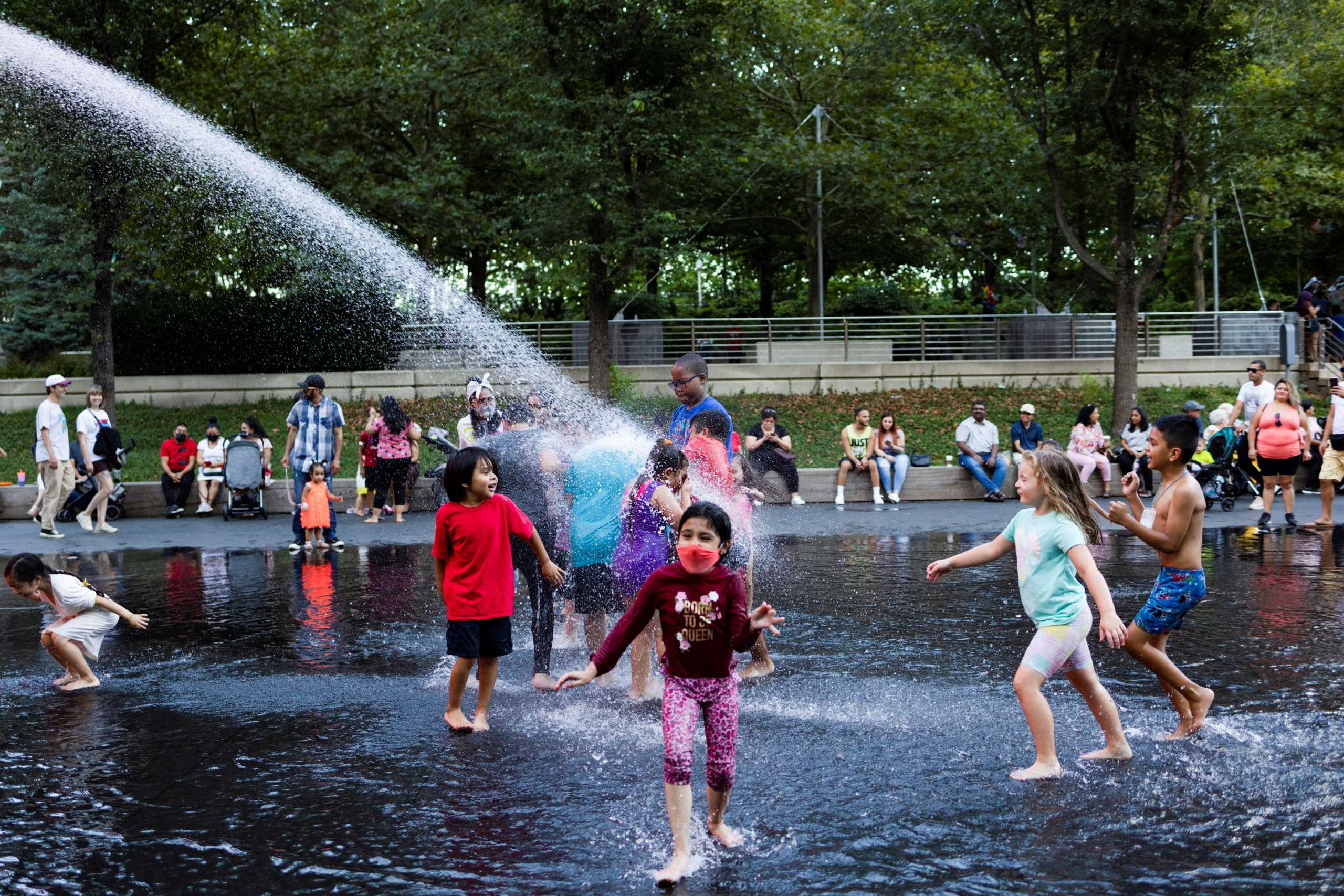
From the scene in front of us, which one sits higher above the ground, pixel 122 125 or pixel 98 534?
pixel 122 125

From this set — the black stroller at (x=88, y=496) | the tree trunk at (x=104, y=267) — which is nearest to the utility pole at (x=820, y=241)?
the tree trunk at (x=104, y=267)

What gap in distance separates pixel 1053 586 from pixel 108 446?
13.5 metres

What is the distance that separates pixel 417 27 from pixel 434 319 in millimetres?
6407

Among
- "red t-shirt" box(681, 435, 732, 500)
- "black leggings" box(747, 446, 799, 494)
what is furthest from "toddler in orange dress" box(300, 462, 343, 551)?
"red t-shirt" box(681, 435, 732, 500)

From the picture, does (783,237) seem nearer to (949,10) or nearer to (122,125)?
(949,10)

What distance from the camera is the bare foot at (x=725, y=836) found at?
184 inches

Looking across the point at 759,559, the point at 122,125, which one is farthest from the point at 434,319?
the point at 759,559

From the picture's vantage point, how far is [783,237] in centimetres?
3278

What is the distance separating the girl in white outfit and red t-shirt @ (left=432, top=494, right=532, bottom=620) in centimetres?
219

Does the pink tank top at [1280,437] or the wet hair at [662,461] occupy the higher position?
the wet hair at [662,461]

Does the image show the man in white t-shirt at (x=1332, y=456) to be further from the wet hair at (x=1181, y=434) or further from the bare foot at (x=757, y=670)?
the wet hair at (x=1181, y=434)

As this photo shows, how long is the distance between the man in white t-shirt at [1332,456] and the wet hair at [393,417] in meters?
11.0

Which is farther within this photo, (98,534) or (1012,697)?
(98,534)

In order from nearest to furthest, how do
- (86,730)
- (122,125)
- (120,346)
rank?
(86,730) → (122,125) → (120,346)
